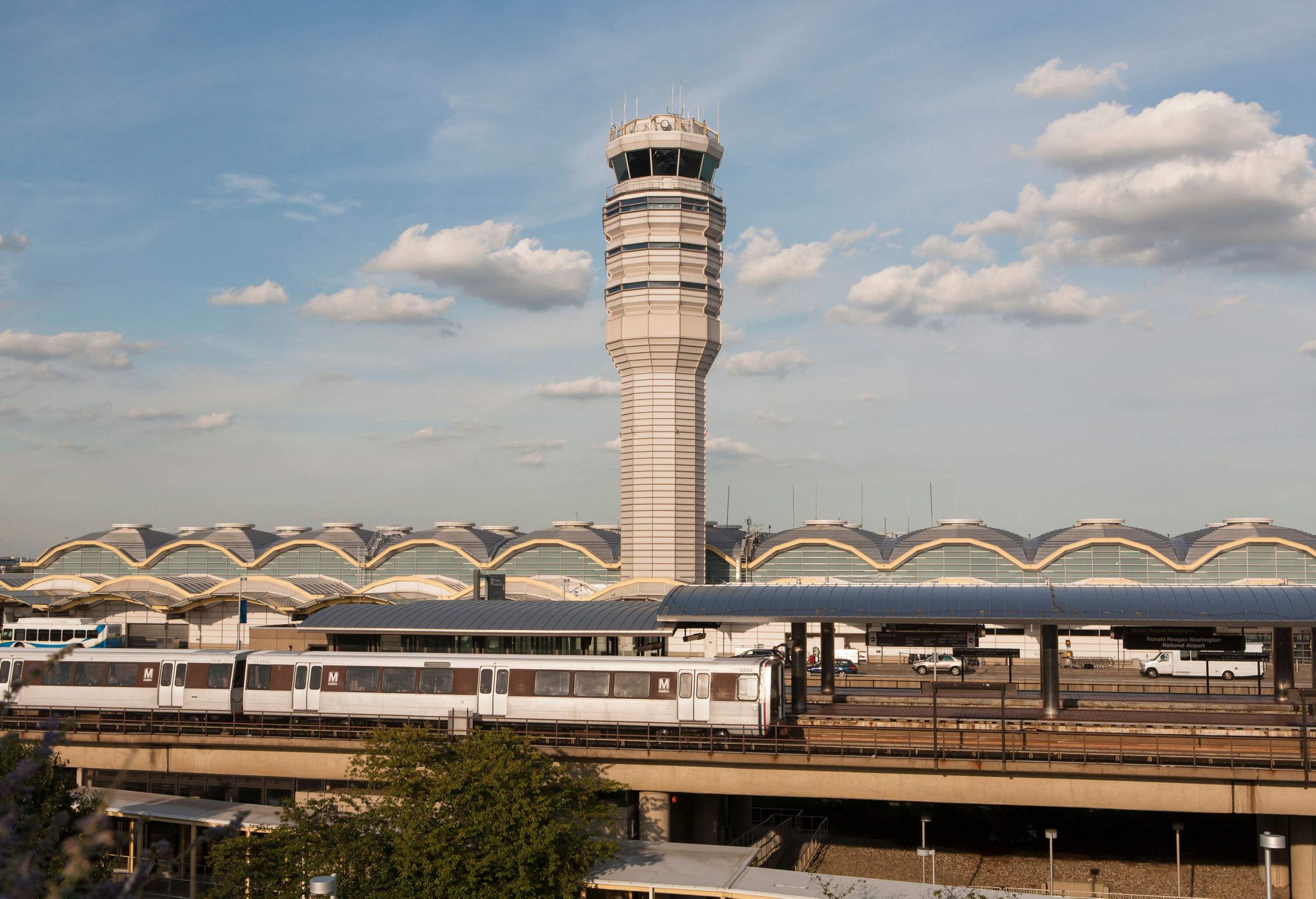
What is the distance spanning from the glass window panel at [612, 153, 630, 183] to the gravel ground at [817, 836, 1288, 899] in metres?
87.4

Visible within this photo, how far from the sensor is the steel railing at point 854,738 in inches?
1377

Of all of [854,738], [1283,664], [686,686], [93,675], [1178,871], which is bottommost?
[1178,871]

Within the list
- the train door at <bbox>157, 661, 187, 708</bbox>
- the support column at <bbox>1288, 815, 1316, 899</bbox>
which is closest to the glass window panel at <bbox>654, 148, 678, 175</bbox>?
the train door at <bbox>157, 661, 187, 708</bbox>

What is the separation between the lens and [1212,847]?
38906 millimetres

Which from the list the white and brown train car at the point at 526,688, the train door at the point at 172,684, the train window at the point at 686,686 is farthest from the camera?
the train door at the point at 172,684

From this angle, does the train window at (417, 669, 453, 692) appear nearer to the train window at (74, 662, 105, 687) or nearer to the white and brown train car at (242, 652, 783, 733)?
the white and brown train car at (242, 652, 783, 733)

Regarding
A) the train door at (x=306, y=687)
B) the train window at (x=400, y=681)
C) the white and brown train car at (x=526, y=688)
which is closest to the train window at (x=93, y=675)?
the white and brown train car at (x=526, y=688)

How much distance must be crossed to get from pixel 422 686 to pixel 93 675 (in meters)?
14.1

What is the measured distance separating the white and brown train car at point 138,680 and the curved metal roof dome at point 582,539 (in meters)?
70.1

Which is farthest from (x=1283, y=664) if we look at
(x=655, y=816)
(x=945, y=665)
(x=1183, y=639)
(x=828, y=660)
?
(x=945, y=665)

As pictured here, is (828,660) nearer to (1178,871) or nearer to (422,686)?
(1178,871)

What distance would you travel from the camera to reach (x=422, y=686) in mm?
41344

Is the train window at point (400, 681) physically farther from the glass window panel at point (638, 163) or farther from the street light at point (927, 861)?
the glass window panel at point (638, 163)

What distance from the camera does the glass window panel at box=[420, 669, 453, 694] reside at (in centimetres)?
4125
